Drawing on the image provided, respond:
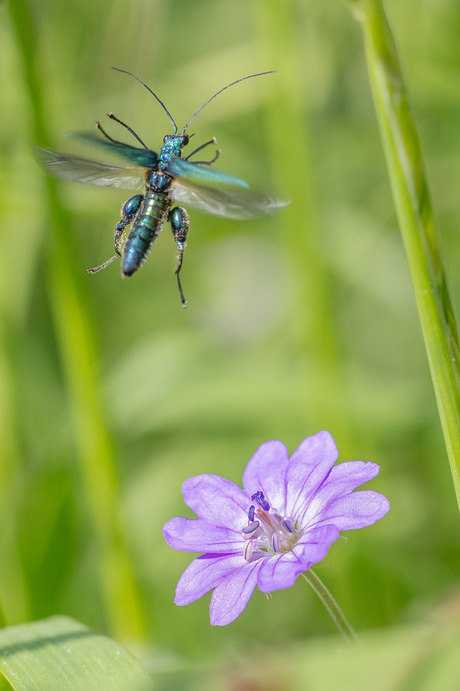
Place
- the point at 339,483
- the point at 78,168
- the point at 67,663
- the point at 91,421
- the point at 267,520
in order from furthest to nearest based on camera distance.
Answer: the point at 91,421 → the point at 78,168 → the point at 267,520 → the point at 339,483 → the point at 67,663

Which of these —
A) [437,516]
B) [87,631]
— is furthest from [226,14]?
[87,631]

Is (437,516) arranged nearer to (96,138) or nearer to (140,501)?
(140,501)

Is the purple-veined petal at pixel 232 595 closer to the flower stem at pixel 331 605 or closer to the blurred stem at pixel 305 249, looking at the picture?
the flower stem at pixel 331 605

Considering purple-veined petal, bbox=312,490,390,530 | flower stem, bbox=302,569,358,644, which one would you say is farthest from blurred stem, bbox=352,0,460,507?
flower stem, bbox=302,569,358,644

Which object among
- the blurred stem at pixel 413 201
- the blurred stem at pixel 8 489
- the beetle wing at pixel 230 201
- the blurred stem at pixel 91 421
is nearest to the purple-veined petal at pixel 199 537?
the blurred stem at pixel 413 201

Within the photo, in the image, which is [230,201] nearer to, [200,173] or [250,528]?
[200,173]

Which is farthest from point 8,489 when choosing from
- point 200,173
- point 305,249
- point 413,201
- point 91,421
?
point 413,201
